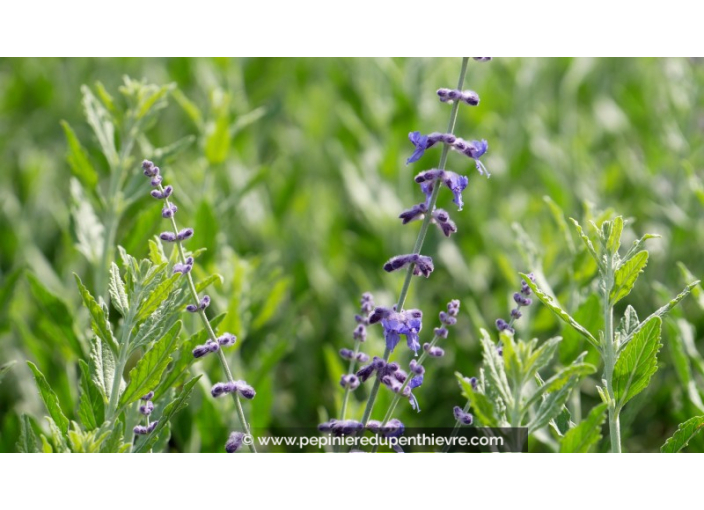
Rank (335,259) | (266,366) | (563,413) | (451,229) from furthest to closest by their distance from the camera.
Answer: (335,259) < (266,366) < (563,413) < (451,229)

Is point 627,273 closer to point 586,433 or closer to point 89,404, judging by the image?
point 586,433

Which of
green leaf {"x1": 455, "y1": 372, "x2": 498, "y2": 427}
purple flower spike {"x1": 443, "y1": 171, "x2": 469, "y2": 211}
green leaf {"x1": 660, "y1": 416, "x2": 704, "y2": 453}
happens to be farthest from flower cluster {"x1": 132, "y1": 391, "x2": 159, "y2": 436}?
green leaf {"x1": 660, "y1": 416, "x2": 704, "y2": 453}

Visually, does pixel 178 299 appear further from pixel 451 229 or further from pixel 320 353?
pixel 320 353

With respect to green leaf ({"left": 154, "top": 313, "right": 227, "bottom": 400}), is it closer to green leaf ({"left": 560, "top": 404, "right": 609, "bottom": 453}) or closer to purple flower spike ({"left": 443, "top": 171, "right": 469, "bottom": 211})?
purple flower spike ({"left": 443, "top": 171, "right": 469, "bottom": 211})

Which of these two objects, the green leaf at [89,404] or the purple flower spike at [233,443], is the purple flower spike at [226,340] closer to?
the purple flower spike at [233,443]

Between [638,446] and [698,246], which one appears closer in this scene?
[638,446]
